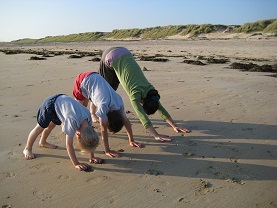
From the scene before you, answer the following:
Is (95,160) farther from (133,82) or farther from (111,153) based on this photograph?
(133,82)

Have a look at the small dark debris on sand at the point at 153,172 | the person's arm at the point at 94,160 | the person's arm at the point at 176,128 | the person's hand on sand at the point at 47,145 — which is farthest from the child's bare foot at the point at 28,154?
the person's arm at the point at 176,128

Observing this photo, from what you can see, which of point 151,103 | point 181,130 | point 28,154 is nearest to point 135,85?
point 151,103

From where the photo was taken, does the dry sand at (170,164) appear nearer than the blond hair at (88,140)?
Yes

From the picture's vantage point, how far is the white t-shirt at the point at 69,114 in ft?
10.4

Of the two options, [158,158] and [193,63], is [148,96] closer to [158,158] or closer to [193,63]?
[158,158]

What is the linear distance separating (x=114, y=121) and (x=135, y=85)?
2.74ft

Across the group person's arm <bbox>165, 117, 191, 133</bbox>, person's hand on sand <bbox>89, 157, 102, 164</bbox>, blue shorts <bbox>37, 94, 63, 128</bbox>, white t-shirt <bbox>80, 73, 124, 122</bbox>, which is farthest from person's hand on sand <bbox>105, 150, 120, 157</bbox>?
person's arm <bbox>165, 117, 191, 133</bbox>

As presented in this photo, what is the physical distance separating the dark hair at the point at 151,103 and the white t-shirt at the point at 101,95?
0.37 metres

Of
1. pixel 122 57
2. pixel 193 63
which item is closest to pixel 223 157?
pixel 122 57

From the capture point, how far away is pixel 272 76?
8383 millimetres

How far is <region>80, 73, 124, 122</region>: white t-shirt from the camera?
3.57 m

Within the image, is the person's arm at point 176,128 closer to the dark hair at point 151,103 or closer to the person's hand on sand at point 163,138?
the person's hand on sand at point 163,138

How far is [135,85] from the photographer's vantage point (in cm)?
412

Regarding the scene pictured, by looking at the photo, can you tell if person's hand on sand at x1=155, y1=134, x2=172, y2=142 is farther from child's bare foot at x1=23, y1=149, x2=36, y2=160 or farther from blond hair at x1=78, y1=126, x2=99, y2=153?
child's bare foot at x1=23, y1=149, x2=36, y2=160
